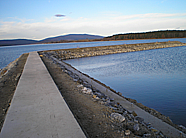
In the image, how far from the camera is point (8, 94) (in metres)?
5.93

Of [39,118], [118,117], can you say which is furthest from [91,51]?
[39,118]

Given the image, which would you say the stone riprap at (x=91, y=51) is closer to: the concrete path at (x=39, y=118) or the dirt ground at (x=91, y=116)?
the dirt ground at (x=91, y=116)

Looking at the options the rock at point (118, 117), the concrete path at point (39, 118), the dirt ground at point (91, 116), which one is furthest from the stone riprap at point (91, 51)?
the rock at point (118, 117)

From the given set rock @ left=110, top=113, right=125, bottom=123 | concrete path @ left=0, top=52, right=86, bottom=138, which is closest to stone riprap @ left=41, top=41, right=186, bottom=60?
concrete path @ left=0, top=52, right=86, bottom=138

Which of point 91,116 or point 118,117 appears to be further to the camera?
point 91,116

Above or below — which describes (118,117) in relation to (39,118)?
below

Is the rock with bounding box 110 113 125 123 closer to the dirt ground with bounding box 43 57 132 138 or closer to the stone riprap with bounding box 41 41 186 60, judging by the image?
the dirt ground with bounding box 43 57 132 138

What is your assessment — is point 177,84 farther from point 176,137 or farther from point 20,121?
point 20,121

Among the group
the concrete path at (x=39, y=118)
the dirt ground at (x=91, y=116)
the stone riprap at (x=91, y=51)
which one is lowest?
the dirt ground at (x=91, y=116)

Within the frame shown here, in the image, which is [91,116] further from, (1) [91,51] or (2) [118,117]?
(1) [91,51]

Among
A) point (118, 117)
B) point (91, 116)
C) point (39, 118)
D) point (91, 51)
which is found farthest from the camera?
point (91, 51)

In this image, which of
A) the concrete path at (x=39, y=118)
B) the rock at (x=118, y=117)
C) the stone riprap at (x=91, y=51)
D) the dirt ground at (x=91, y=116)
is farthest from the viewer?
the stone riprap at (x=91, y=51)

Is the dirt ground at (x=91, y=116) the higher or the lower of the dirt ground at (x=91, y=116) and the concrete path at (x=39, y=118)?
the lower

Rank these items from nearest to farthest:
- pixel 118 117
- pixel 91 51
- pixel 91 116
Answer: pixel 118 117 → pixel 91 116 → pixel 91 51
